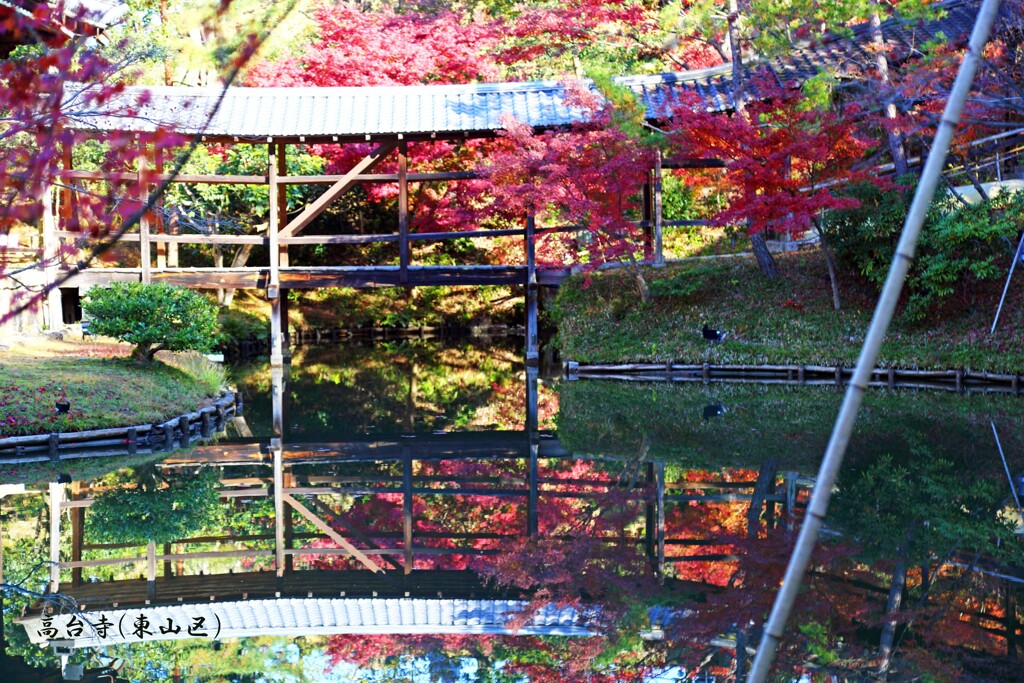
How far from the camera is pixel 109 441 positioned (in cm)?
1023

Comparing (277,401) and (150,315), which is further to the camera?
(277,401)

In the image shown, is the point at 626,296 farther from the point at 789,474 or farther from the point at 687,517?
the point at 687,517

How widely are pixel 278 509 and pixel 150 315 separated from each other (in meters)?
5.29

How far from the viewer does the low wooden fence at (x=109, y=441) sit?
972 cm

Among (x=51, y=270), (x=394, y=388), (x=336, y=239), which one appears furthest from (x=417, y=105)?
(x=51, y=270)

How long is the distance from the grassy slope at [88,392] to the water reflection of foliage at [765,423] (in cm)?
449

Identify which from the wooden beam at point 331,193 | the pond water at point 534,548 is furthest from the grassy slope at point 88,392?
the wooden beam at point 331,193

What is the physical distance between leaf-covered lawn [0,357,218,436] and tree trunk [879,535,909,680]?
25.1 feet

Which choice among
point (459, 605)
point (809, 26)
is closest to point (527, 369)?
point (809, 26)

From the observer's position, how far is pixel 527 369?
16.6 meters

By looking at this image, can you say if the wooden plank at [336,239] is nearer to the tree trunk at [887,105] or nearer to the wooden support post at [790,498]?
the tree trunk at [887,105]

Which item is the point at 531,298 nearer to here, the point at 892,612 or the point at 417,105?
the point at 417,105

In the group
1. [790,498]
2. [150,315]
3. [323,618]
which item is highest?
[150,315]

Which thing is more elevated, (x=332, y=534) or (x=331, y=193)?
(x=331, y=193)
